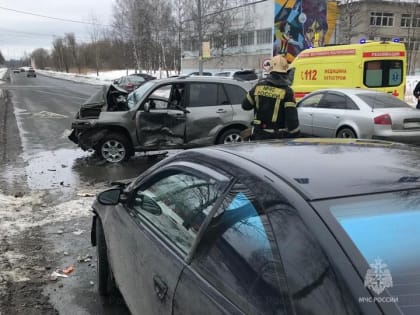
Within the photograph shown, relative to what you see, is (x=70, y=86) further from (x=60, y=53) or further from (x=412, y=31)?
(x=60, y=53)

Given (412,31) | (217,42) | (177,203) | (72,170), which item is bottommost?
(72,170)

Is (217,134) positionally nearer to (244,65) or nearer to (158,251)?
(158,251)

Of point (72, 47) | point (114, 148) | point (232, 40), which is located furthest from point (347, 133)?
point (72, 47)

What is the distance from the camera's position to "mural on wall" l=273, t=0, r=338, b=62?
5044 cm

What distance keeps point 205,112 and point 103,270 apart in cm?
595

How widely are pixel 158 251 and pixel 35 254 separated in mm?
2798

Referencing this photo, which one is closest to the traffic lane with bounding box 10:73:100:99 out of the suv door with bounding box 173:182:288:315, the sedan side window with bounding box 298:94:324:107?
the sedan side window with bounding box 298:94:324:107

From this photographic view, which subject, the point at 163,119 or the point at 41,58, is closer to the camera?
the point at 163,119

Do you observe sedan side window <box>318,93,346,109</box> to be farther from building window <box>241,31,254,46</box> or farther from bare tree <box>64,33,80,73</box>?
bare tree <box>64,33,80,73</box>

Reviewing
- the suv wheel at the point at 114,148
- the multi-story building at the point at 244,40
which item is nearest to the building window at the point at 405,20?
the multi-story building at the point at 244,40

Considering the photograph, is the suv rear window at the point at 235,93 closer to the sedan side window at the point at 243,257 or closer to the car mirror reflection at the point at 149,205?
the car mirror reflection at the point at 149,205

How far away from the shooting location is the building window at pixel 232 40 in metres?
63.1

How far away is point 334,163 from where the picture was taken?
6.91 ft

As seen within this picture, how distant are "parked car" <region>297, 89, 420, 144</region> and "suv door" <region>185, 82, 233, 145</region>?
88.9 inches
